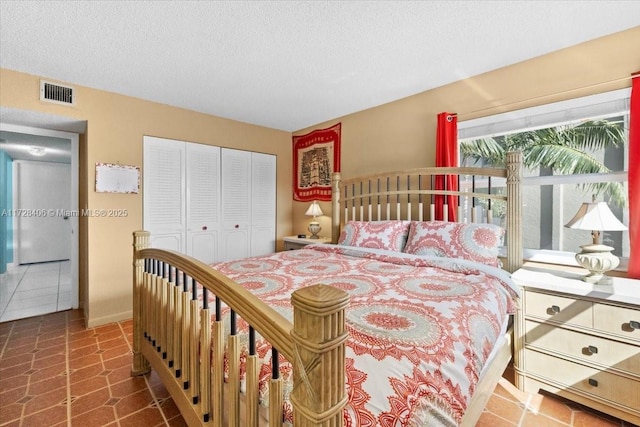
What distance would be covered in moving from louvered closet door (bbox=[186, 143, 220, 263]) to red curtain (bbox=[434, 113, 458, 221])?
2.70 m

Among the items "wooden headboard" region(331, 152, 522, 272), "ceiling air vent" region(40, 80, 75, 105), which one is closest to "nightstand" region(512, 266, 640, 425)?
"wooden headboard" region(331, 152, 522, 272)

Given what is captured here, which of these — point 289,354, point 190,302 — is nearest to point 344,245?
point 190,302

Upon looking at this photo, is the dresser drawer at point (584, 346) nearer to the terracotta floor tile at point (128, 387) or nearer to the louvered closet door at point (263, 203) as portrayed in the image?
the terracotta floor tile at point (128, 387)

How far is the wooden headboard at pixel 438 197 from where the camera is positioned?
7.66 feet

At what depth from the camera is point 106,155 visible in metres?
3.07

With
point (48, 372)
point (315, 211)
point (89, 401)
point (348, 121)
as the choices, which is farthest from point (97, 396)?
point (348, 121)

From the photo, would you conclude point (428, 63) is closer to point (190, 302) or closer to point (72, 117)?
point (190, 302)

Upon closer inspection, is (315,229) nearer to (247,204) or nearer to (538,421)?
(247,204)

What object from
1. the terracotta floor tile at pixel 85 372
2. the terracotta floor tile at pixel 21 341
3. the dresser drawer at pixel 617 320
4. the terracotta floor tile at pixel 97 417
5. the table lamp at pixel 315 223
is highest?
the table lamp at pixel 315 223

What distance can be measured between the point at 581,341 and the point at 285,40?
107 inches

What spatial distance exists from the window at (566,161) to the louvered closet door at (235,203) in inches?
113

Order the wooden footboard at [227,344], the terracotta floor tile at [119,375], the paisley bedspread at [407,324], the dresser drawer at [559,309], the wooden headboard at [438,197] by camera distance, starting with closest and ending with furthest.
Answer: the wooden footboard at [227,344] → the paisley bedspread at [407,324] → the dresser drawer at [559,309] → the terracotta floor tile at [119,375] → the wooden headboard at [438,197]

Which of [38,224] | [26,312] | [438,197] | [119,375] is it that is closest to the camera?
[119,375]

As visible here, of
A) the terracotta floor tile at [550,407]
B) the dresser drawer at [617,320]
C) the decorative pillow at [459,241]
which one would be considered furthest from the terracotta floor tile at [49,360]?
the dresser drawer at [617,320]
